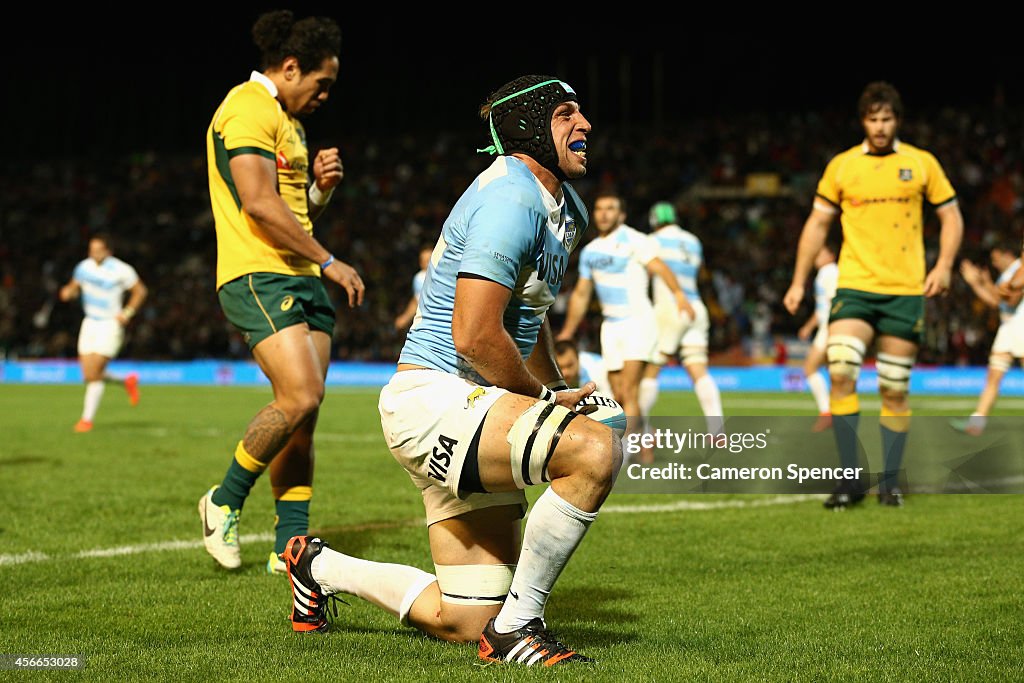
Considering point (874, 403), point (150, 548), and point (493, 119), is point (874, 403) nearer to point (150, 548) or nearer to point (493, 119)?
point (150, 548)

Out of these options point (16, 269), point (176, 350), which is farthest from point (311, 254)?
point (16, 269)

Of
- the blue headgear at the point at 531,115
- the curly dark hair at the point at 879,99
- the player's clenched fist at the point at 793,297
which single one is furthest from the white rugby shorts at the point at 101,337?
the blue headgear at the point at 531,115

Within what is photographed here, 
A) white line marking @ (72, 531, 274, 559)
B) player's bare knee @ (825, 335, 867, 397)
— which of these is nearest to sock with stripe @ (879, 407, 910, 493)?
→ player's bare knee @ (825, 335, 867, 397)

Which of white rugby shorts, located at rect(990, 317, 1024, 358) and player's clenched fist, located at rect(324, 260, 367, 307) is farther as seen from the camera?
white rugby shorts, located at rect(990, 317, 1024, 358)

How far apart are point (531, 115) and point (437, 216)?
30.6 meters

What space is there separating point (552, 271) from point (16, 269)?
35.5m

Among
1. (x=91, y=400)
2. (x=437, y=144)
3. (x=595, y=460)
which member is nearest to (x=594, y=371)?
(x=91, y=400)

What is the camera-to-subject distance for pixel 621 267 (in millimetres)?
10648

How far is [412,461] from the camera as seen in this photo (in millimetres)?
3660

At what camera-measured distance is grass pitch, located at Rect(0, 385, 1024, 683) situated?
11.7 ft

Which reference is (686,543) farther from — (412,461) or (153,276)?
(153,276)

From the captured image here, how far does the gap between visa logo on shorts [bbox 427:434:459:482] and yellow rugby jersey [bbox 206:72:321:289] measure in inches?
84.5

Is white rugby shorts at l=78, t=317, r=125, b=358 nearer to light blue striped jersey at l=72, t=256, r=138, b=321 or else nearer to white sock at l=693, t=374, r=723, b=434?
light blue striped jersey at l=72, t=256, r=138, b=321

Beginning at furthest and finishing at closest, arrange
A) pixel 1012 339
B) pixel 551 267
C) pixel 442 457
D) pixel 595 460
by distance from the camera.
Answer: pixel 1012 339
pixel 551 267
pixel 442 457
pixel 595 460
